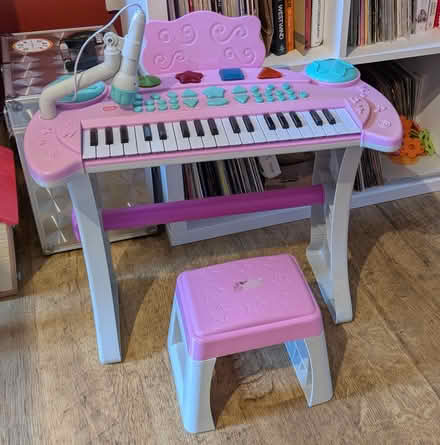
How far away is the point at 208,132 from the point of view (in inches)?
47.5

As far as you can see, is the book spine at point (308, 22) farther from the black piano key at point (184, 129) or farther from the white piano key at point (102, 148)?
the white piano key at point (102, 148)

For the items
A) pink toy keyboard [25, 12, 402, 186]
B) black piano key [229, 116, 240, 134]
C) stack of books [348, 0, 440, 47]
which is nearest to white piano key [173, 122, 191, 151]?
pink toy keyboard [25, 12, 402, 186]

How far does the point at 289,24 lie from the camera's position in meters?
1.65

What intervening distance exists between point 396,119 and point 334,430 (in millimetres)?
721

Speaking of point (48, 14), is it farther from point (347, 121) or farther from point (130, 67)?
point (347, 121)

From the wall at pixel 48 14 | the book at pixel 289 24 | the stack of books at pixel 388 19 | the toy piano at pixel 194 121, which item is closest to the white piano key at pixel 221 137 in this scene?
the toy piano at pixel 194 121

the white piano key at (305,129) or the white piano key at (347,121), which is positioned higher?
the white piano key at (305,129)

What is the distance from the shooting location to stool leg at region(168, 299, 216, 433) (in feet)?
4.03

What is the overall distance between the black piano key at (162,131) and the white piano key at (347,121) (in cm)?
39

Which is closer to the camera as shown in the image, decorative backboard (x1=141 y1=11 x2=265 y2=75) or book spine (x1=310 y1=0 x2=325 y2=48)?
decorative backboard (x1=141 y1=11 x2=265 y2=75)

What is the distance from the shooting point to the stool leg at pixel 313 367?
1289mm

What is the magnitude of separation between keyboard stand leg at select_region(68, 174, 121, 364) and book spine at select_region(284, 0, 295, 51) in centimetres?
69

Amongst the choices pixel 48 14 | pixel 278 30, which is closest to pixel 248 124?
pixel 278 30

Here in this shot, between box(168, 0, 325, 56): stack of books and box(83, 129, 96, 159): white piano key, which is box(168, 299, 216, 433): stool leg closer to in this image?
box(83, 129, 96, 159): white piano key
